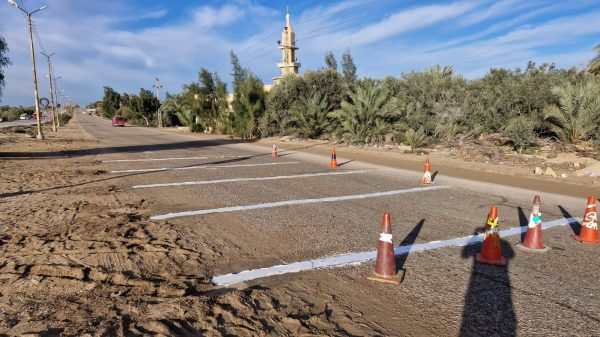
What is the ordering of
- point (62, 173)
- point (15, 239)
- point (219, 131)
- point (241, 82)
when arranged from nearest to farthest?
point (15, 239), point (62, 173), point (241, 82), point (219, 131)

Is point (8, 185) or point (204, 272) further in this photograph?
point (8, 185)

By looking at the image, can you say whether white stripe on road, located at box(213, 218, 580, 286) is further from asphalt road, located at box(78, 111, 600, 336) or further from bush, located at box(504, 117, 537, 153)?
bush, located at box(504, 117, 537, 153)

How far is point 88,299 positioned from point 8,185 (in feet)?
24.7

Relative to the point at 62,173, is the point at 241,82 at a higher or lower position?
higher

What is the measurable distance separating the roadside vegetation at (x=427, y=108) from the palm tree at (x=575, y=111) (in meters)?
0.03

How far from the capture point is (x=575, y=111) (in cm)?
1439

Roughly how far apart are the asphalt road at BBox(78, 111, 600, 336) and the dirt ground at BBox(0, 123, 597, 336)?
0.15 m

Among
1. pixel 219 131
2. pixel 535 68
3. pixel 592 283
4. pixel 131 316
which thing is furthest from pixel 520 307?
pixel 219 131

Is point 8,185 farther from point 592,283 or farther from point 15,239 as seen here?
point 592,283

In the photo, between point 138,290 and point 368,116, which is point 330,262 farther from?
point 368,116

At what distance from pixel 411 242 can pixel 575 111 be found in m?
12.8

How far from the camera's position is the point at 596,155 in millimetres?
12820

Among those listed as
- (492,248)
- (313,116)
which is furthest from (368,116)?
(492,248)

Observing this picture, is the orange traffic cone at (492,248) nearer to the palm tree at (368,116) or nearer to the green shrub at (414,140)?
the green shrub at (414,140)
